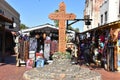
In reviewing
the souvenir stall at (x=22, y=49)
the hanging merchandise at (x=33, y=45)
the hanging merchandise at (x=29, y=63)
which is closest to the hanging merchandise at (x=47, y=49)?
the hanging merchandise at (x=33, y=45)

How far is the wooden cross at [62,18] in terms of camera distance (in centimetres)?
1356

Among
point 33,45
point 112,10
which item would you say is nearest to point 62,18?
point 33,45

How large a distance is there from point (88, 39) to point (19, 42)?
703cm

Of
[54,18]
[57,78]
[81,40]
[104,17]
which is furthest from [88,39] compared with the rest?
[57,78]

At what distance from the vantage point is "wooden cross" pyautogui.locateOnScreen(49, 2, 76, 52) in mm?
13562

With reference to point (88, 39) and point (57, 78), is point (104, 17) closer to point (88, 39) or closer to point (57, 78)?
point (88, 39)

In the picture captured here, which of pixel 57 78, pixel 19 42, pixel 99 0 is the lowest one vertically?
pixel 57 78

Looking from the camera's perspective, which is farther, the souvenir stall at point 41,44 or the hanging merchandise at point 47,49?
the hanging merchandise at point 47,49

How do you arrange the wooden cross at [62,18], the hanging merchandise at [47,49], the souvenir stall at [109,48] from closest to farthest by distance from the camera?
the wooden cross at [62,18]
the souvenir stall at [109,48]
the hanging merchandise at [47,49]

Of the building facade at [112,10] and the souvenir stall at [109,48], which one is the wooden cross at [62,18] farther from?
the building facade at [112,10]

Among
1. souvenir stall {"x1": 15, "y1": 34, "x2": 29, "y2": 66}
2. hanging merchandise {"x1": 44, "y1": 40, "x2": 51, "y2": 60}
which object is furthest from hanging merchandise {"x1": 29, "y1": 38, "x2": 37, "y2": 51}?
hanging merchandise {"x1": 44, "y1": 40, "x2": 51, "y2": 60}

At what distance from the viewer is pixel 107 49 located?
59.6 ft

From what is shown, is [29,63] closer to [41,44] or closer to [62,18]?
[41,44]

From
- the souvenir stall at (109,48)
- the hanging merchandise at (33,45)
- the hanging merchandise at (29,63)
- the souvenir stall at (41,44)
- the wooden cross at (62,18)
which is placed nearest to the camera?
the wooden cross at (62,18)
